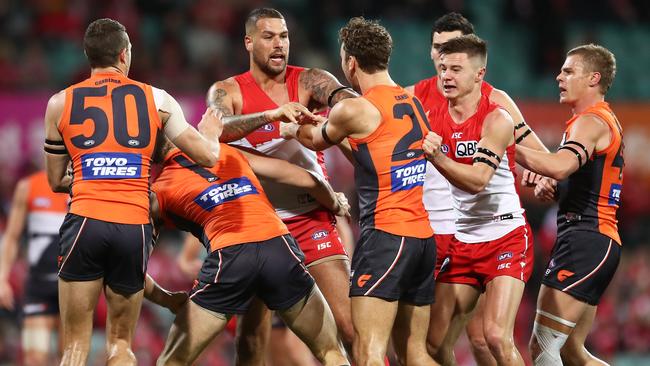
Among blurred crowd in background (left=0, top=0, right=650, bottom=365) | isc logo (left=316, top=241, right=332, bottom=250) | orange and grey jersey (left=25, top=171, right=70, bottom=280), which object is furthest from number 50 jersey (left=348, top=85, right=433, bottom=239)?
blurred crowd in background (left=0, top=0, right=650, bottom=365)

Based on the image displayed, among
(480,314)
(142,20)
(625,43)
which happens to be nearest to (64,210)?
(480,314)

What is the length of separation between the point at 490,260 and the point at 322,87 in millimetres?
1807

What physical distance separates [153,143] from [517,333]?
848 centimetres

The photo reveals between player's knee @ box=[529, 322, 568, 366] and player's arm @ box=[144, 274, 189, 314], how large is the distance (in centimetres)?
258

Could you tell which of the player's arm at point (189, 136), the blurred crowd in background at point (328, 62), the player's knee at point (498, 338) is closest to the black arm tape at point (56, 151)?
the player's arm at point (189, 136)

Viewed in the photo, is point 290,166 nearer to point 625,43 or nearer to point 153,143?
point 153,143

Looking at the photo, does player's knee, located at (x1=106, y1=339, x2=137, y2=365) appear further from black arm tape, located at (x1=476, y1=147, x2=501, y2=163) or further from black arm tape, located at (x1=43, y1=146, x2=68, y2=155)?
black arm tape, located at (x1=476, y1=147, x2=501, y2=163)

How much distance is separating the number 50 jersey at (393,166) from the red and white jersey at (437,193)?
107 cm

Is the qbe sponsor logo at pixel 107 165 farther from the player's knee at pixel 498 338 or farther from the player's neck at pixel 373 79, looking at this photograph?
the player's knee at pixel 498 338

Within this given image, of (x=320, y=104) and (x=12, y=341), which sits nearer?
(x=320, y=104)

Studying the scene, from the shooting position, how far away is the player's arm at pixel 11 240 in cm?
1007

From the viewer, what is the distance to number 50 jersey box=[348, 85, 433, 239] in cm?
682

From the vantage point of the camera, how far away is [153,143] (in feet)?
23.0

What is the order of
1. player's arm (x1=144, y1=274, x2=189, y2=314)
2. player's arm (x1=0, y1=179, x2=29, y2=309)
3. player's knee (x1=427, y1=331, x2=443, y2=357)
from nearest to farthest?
player's arm (x1=144, y1=274, x2=189, y2=314) → player's knee (x1=427, y1=331, x2=443, y2=357) → player's arm (x1=0, y1=179, x2=29, y2=309)
